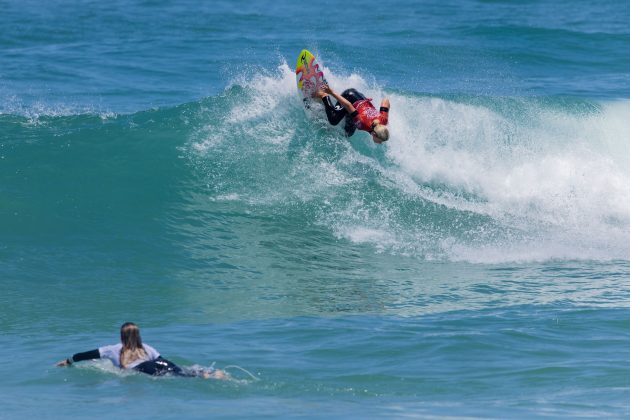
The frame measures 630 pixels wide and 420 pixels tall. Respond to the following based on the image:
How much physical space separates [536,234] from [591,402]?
681cm

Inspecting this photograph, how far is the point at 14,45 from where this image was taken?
2386 cm

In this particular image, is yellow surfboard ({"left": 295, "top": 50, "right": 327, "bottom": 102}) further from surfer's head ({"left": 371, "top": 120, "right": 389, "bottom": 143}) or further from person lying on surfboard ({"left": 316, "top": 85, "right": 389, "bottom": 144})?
surfer's head ({"left": 371, "top": 120, "right": 389, "bottom": 143})

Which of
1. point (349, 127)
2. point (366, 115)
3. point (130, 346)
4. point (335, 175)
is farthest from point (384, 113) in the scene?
point (130, 346)

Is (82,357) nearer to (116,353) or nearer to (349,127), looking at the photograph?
(116,353)

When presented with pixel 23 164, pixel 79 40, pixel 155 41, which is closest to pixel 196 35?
pixel 155 41

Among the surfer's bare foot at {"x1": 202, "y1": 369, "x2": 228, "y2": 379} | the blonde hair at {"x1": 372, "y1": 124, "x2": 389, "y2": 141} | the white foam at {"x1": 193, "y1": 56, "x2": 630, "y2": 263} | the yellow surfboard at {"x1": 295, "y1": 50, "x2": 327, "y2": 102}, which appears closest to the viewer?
the surfer's bare foot at {"x1": 202, "y1": 369, "x2": 228, "y2": 379}

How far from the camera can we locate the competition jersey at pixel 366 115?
531 inches

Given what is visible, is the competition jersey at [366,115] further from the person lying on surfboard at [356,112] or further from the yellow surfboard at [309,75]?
the yellow surfboard at [309,75]

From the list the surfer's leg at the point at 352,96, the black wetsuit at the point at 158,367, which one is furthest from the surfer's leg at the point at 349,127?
the black wetsuit at the point at 158,367

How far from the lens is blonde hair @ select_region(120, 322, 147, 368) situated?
802cm

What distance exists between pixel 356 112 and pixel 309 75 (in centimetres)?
108

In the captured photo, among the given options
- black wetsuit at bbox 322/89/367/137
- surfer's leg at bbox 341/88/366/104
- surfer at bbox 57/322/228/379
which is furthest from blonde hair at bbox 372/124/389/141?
surfer at bbox 57/322/228/379

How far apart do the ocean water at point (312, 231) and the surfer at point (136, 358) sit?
13 cm

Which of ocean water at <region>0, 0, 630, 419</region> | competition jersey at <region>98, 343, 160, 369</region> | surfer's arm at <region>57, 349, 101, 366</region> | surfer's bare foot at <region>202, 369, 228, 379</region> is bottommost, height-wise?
surfer's bare foot at <region>202, 369, 228, 379</region>
